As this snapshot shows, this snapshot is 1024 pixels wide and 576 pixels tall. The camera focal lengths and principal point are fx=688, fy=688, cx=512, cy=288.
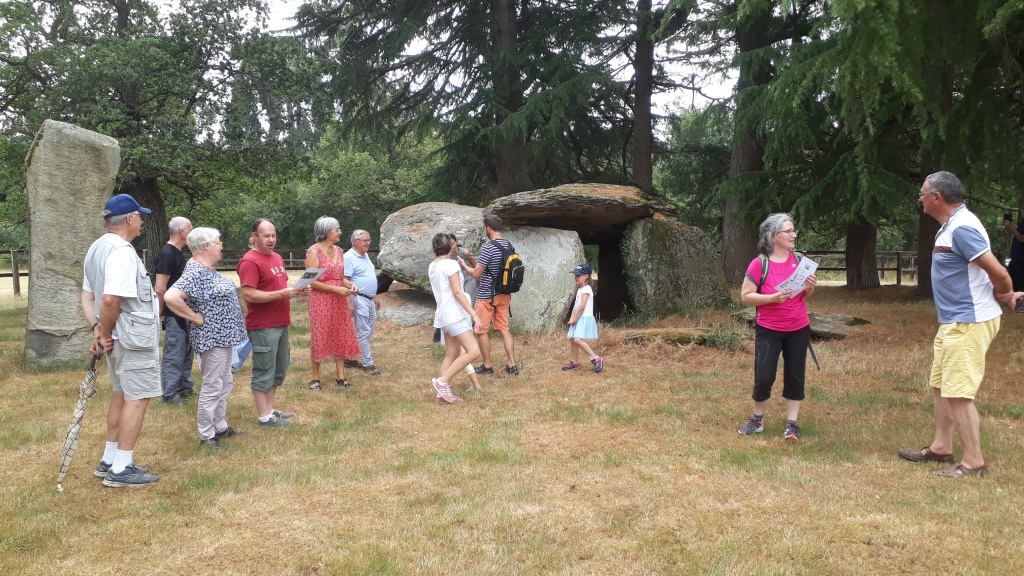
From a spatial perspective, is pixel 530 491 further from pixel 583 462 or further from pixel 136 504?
pixel 136 504

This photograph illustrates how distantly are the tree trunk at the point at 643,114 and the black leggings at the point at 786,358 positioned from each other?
36.5 ft

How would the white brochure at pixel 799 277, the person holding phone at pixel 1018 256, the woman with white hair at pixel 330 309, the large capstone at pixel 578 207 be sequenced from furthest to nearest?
1. the large capstone at pixel 578 207
2. the person holding phone at pixel 1018 256
3. the woman with white hair at pixel 330 309
4. the white brochure at pixel 799 277

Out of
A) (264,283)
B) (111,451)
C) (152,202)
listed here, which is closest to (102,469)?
(111,451)

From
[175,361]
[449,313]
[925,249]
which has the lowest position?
[175,361]

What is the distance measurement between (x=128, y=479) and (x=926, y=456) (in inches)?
Answer: 201

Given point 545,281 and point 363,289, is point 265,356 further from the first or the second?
point 545,281

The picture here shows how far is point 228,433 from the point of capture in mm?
5348

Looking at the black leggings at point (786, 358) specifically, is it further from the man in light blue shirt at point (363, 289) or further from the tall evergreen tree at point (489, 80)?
the tall evergreen tree at point (489, 80)

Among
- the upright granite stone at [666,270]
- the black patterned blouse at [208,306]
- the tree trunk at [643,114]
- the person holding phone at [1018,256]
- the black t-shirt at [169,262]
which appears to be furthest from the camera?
the tree trunk at [643,114]

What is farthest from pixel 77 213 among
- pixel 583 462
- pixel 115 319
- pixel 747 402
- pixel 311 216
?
pixel 311 216

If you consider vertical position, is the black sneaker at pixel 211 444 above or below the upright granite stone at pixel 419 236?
below

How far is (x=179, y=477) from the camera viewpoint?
4.43 m

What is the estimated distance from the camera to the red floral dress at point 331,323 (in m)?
6.89

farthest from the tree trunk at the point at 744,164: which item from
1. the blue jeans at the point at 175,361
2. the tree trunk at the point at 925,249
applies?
the blue jeans at the point at 175,361
